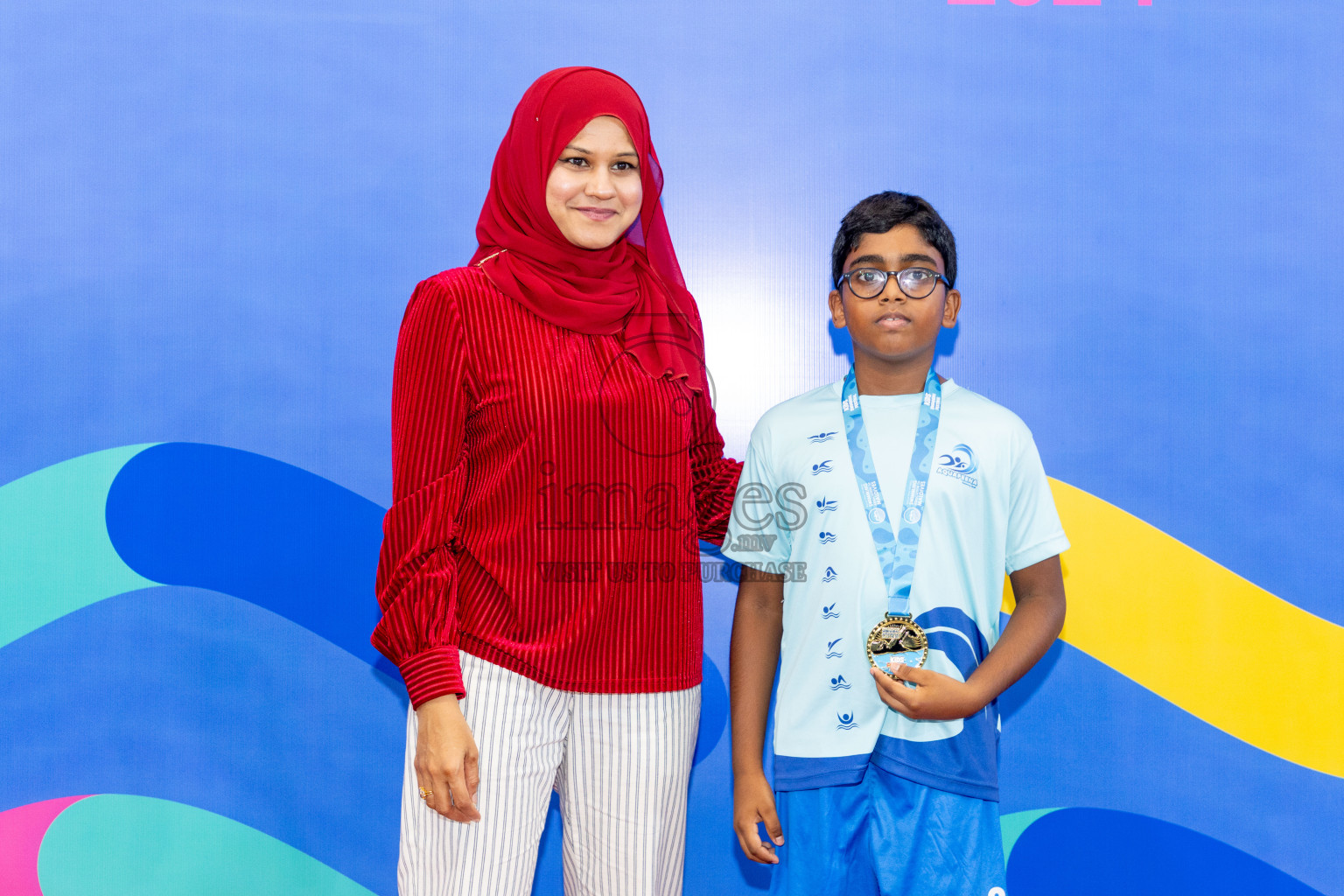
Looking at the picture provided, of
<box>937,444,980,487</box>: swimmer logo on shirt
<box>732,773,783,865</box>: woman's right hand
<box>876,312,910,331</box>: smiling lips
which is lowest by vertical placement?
<box>732,773,783,865</box>: woman's right hand

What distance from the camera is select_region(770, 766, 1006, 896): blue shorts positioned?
1.51m

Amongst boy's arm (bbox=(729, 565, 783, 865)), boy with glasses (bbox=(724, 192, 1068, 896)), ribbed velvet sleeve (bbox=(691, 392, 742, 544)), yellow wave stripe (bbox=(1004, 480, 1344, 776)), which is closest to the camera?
boy with glasses (bbox=(724, 192, 1068, 896))

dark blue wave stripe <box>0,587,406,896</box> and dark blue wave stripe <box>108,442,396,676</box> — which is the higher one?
dark blue wave stripe <box>108,442,396,676</box>

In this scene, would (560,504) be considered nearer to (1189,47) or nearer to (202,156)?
(202,156)

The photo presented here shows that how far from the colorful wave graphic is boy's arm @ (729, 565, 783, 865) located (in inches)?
24.7

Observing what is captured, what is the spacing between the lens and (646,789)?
155 centimetres

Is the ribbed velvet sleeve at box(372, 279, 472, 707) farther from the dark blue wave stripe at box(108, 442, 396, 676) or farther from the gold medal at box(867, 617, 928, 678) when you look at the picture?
the dark blue wave stripe at box(108, 442, 396, 676)

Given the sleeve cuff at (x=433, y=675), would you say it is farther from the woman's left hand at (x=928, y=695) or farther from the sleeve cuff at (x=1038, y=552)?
the sleeve cuff at (x=1038, y=552)

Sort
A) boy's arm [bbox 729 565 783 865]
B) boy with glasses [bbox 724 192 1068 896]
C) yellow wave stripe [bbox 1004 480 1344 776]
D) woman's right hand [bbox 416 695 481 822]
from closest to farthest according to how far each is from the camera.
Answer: woman's right hand [bbox 416 695 481 822], boy with glasses [bbox 724 192 1068 896], boy's arm [bbox 729 565 783 865], yellow wave stripe [bbox 1004 480 1344 776]

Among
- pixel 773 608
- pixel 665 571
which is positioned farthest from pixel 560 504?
pixel 773 608

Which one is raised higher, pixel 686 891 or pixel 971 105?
pixel 971 105

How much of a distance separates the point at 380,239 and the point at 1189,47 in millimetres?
2080

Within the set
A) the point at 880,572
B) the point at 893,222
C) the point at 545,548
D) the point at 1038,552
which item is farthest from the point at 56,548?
the point at 1038,552

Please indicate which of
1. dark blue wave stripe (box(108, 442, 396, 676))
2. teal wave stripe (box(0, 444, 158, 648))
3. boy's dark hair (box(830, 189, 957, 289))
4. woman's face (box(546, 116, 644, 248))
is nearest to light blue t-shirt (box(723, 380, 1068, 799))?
boy's dark hair (box(830, 189, 957, 289))
